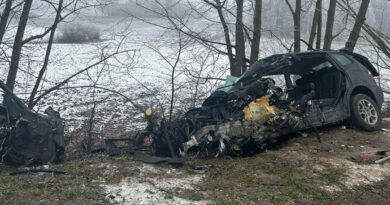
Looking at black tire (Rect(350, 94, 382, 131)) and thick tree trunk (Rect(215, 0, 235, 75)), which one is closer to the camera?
black tire (Rect(350, 94, 382, 131))

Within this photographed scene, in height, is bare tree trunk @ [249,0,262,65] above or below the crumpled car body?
above

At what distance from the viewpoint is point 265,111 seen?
5.89m

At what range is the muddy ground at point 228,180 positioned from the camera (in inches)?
161

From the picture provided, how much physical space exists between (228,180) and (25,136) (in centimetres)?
324

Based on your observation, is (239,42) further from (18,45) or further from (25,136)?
(25,136)

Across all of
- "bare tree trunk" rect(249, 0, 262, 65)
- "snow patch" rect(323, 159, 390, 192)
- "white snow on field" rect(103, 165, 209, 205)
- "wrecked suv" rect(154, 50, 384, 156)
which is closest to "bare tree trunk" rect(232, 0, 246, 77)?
"bare tree trunk" rect(249, 0, 262, 65)

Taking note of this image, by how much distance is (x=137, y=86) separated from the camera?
15.2 metres

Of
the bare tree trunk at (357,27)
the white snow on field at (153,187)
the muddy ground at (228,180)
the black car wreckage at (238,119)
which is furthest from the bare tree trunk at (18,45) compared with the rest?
the bare tree trunk at (357,27)

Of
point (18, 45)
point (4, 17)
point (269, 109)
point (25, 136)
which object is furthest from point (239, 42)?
point (25, 136)

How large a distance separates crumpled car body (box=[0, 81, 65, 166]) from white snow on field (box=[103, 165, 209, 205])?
1.67 m

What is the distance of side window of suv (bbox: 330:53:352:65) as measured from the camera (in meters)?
7.08

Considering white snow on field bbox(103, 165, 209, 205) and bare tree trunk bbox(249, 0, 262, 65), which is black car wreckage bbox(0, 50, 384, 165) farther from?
bare tree trunk bbox(249, 0, 262, 65)

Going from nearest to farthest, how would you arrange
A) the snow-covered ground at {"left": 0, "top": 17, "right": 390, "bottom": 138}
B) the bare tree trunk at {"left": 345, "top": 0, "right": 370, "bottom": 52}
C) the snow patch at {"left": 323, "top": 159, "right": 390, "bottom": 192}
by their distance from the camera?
1. the snow patch at {"left": 323, "top": 159, "right": 390, "bottom": 192}
2. the snow-covered ground at {"left": 0, "top": 17, "right": 390, "bottom": 138}
3. the bare tree trunk at {"left": 345, "top": 0, "right": 370, "bottom": 52}

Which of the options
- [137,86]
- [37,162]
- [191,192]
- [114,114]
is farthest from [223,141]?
[137,86]
